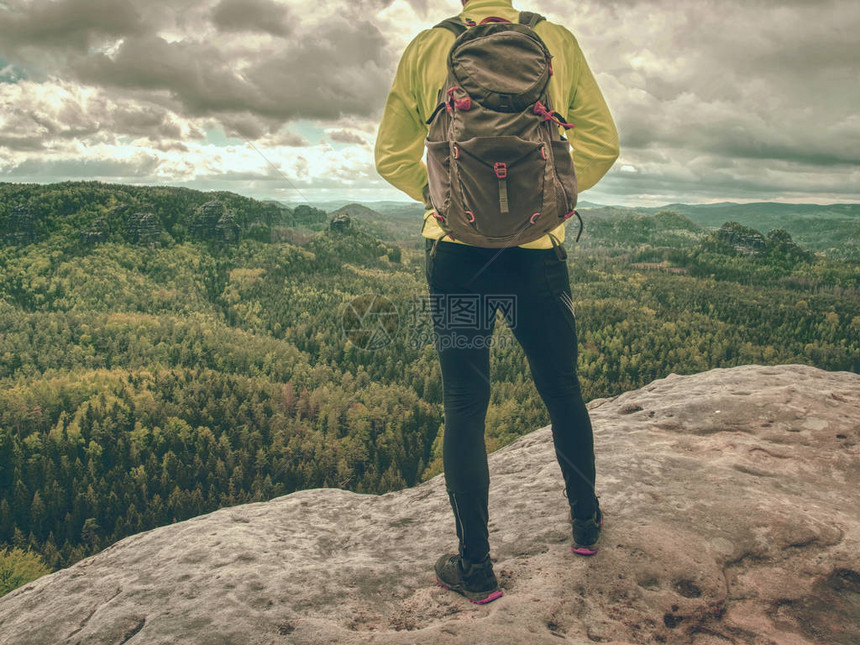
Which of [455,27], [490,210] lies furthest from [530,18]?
[490,210]

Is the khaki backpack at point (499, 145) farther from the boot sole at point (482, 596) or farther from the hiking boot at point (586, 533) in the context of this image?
the boot sole at point (482, 596)

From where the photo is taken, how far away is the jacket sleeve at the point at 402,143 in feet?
11.7

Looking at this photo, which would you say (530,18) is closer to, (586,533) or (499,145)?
(499,145)

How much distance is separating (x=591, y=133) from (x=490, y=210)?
1449mm

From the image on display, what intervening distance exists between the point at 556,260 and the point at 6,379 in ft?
423

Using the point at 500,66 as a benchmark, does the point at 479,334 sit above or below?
below

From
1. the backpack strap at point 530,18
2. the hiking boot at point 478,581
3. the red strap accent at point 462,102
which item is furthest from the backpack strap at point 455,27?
the hiking boot at point 478,581

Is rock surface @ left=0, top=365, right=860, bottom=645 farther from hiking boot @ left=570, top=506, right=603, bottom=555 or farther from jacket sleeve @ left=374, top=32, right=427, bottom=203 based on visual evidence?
jacket sleeve @ left=374, top=32, right=427, bottom=203

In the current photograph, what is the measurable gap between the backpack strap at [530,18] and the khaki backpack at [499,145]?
0.98 feet

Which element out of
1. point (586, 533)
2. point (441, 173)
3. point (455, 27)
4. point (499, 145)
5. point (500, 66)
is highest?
point (455, 27)

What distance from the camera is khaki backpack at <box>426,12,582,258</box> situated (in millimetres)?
2854

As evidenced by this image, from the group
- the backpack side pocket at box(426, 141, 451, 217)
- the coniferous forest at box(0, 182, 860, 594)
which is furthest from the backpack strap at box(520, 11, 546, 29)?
the coniferous forest at box(0, 182, 860, 594)

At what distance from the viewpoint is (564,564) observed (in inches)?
157

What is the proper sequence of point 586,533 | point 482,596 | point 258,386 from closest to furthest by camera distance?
point 482,596, point 586,533, point 258,386
